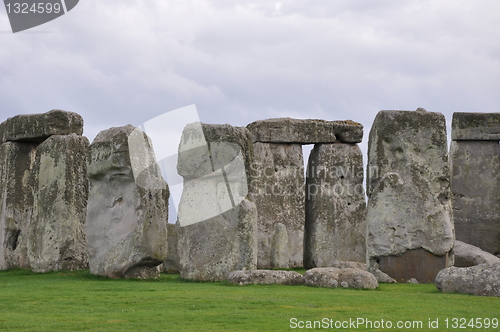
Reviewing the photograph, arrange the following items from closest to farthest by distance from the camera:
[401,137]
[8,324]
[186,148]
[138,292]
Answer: [8,324]
[138,292]
[186,148]
[401,137]

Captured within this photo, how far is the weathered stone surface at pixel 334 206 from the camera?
2175 centimetres

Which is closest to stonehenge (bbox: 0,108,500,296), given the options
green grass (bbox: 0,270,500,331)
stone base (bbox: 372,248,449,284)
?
stone base (bbox: 372,248,449,284)

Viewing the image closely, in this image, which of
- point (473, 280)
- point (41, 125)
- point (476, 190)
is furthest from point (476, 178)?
point (41, 125)

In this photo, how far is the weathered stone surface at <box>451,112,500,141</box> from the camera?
21.8 m

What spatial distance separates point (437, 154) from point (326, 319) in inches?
318

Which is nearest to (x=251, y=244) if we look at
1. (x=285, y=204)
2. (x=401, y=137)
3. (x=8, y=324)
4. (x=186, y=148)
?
(x=186, y=148)

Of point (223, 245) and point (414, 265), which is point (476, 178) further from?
point (223, 245)

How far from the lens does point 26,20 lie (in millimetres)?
15055

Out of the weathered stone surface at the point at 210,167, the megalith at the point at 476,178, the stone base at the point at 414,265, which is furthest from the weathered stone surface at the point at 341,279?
the megalith at the point at 476,178

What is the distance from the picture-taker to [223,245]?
1398 centimetres

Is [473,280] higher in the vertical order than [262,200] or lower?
lower

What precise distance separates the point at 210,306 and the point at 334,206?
12015mm

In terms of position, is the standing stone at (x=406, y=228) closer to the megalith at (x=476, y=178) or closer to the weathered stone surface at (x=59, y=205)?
the weathered stone surface at (x=59, y=205)

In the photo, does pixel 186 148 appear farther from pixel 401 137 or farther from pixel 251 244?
pixel 401 137
